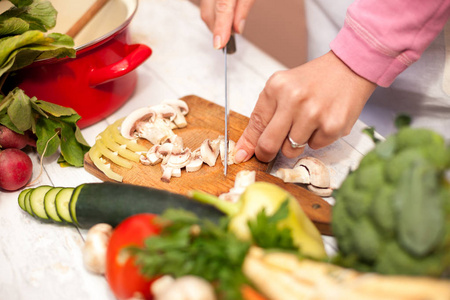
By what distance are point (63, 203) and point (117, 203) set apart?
0.17 m

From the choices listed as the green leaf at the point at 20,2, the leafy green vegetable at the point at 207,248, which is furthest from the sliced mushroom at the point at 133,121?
the leafy green vegetable at the point at 207,248

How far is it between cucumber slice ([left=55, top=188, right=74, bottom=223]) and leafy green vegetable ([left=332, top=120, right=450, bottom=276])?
0.70 meters

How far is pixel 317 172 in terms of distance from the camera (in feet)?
3.77

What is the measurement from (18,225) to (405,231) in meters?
1.02

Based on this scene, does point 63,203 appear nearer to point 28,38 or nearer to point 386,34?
point 28,38

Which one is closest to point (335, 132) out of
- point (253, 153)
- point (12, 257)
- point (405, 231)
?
point (253, 153)

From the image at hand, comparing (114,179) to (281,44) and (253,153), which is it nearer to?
(253,153)

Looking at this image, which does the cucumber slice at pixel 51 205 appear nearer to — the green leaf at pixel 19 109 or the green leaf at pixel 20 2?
the green leaf at pixel 19 109

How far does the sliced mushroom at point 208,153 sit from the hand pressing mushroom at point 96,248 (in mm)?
404

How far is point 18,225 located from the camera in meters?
1.13

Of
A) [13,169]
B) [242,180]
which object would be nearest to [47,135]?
[13,169]

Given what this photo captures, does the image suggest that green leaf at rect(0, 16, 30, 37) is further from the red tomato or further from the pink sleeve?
the pink sleeve

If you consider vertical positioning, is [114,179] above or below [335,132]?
below

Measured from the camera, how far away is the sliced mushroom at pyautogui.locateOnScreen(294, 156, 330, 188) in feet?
3.74
